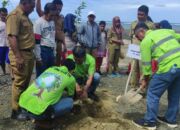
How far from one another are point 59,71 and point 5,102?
88.3 inches

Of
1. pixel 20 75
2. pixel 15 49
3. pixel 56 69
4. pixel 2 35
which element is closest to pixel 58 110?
pixel 56 69

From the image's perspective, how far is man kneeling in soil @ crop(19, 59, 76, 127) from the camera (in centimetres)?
593

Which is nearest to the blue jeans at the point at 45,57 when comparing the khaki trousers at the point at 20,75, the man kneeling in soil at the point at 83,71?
the man kneeling in soil at the point at 83,71

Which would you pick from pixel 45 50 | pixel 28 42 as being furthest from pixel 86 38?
pixel 28 42

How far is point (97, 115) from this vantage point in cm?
728

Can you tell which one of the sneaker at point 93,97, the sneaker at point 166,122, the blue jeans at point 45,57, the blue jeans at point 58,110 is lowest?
the sneaker at point 166,122

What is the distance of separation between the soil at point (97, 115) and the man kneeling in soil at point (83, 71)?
342 millimetres

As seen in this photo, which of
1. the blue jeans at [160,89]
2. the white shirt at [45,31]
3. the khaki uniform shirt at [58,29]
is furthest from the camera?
the khaki uniform shirt at [58,29]

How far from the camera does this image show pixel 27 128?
636 cm

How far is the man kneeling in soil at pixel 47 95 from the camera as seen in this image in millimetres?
5927

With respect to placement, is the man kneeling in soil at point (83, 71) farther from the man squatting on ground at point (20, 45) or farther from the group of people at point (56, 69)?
Result: the man squatting on ground at point (20, 45)

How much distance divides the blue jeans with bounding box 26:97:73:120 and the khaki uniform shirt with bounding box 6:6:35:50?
3.53 ft

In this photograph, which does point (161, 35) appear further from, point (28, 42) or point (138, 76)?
point (138, 76)

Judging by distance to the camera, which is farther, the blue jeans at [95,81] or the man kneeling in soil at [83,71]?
the blue jeans at [95,81]
